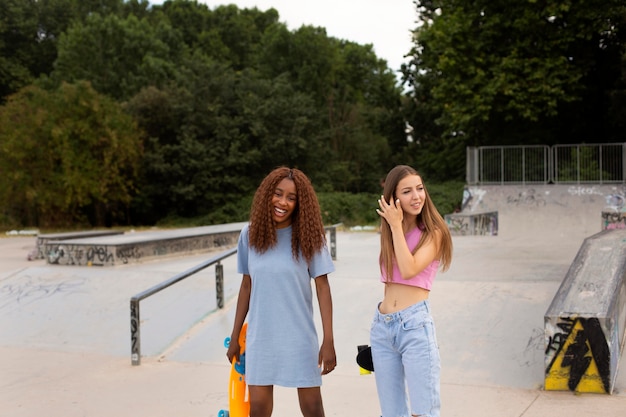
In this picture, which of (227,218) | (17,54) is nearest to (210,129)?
(227,218)

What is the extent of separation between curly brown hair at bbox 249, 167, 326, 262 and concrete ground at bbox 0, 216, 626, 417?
189 cm

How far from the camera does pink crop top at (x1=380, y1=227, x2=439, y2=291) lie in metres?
3.06

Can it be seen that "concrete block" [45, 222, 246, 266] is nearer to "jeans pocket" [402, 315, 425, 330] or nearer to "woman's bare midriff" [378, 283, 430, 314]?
"woman's bare midriff" [378, 283, 430, 314]

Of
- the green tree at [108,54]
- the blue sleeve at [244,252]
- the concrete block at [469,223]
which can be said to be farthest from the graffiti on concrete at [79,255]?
the green tree at [108,54]

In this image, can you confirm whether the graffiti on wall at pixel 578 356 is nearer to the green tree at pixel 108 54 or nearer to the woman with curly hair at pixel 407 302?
the woman with curly hair at pixel 407 302

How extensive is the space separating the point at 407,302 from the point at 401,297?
0.04 metres

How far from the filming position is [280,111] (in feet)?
107

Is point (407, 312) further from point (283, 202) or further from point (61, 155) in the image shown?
point (61, 155)

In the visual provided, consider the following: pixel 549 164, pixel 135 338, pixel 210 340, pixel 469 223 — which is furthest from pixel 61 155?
pixel 135 338

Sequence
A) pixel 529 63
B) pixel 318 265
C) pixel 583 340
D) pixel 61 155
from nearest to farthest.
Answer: pixel 318 265, pixel 583 340, pixel 529 63, pixel 61 155

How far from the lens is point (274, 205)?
3.35 metres

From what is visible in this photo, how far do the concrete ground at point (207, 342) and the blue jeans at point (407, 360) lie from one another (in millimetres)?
1736

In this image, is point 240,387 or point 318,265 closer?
point 318,265

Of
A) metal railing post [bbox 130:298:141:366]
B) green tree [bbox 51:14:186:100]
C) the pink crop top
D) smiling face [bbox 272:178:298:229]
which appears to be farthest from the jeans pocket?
green tree [bbox 51:14:186:100]
